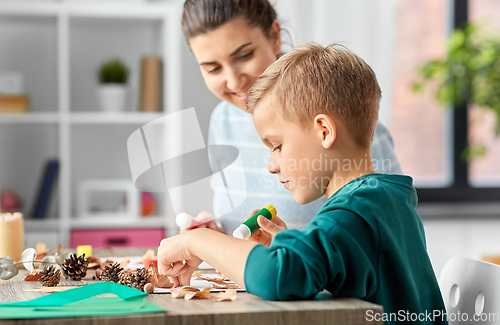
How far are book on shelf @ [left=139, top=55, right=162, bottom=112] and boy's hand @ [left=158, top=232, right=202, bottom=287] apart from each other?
1.62 metres

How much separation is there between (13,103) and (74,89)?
331 millimetres

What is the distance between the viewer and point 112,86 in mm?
2260

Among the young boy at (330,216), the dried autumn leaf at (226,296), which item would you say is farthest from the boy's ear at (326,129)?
the dried autumn leaf at (226,296)

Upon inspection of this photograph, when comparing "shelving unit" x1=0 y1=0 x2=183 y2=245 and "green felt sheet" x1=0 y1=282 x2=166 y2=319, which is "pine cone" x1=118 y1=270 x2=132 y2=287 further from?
"shelving unit" x1=0 y1=0 x2=183 y2=245

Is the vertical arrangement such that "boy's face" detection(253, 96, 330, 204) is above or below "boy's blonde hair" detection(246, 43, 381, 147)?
below

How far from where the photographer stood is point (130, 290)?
0.64 meters

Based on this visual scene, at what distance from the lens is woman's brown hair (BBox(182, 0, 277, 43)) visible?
1.16m

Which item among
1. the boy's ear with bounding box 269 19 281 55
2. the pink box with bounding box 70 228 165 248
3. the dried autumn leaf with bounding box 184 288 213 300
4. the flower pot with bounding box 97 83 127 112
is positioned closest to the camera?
the dried autumn leaf with bounding box 184 288 213 300

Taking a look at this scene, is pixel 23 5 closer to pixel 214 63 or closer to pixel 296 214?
pixel 214 63

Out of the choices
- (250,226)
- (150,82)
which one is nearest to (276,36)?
(250,226)

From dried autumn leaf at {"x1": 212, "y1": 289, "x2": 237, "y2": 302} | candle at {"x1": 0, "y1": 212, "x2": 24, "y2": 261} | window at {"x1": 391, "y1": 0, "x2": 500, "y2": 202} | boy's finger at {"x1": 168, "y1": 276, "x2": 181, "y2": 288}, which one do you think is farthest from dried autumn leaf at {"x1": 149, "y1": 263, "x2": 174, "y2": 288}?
window at {"x1": 391, "y1": 0, "x2": 500, "y2": 202}

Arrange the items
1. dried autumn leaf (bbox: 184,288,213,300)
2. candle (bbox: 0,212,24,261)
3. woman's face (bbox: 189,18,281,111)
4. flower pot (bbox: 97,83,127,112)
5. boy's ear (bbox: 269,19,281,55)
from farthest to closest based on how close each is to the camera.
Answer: flower pot (bbox: 97,83,127,112) → boy's ear (bbox: 269,19,281,55) → woman's face (bbox: 189,18,281,111) → candle (bbox: 0,212,24,261) → dried autumn leaf (bbox: 184,288,213,300)

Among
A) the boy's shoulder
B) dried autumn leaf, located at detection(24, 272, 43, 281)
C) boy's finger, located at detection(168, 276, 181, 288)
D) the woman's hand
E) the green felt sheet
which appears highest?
the boy's shoulder

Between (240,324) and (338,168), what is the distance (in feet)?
0.99
